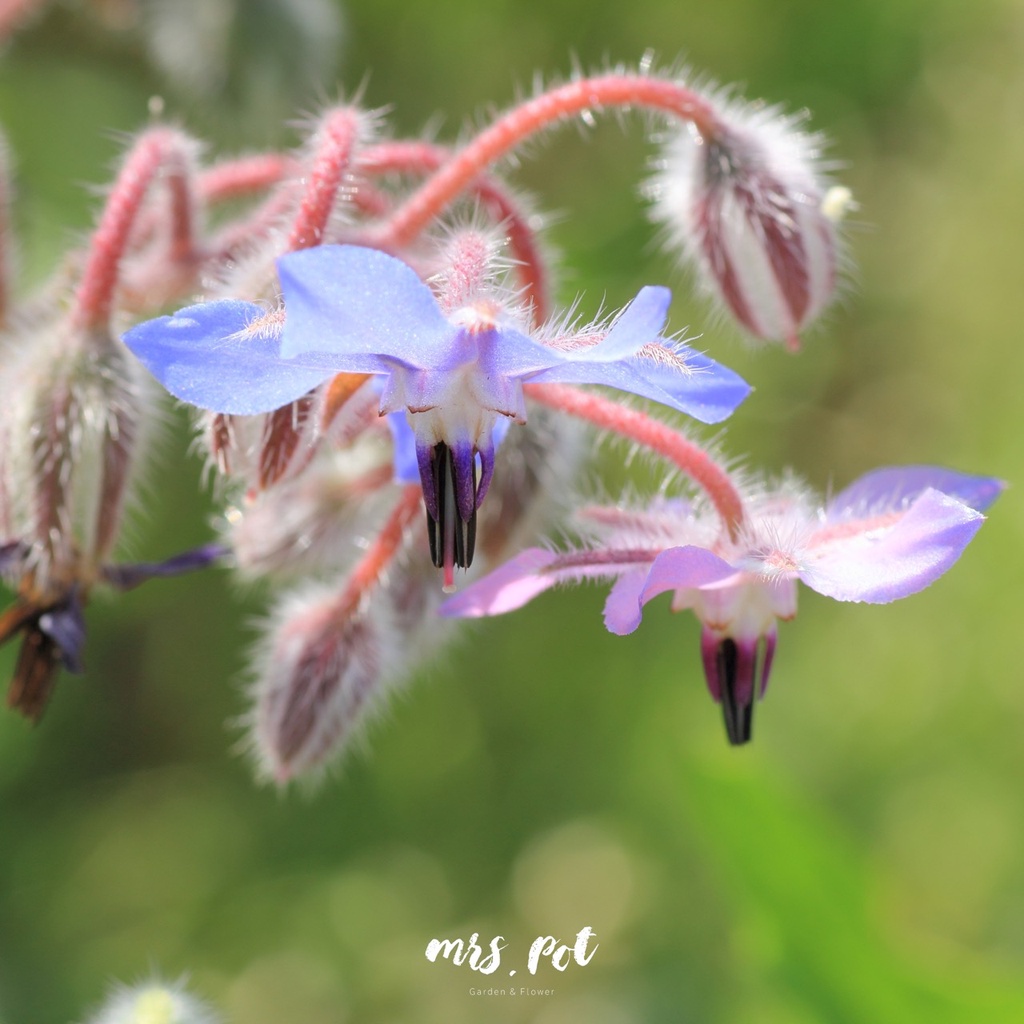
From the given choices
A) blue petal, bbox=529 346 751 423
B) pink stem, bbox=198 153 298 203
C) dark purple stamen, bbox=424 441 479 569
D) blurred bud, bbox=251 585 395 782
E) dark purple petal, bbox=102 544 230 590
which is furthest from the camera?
pink stem, bbox=198 153 298 203

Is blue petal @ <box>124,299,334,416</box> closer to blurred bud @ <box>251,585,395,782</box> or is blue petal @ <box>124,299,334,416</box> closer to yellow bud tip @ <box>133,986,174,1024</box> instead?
blurred bud @ <box>251,585,395,782</box>

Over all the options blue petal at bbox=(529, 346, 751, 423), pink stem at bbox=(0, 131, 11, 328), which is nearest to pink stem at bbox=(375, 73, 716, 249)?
blue petal at bbox=(529, 346, 751, 423)

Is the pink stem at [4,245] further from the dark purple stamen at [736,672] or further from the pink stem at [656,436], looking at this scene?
the dark purple stamen at [736,672]

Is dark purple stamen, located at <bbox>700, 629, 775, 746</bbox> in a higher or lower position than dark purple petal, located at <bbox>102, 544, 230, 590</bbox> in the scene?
lower

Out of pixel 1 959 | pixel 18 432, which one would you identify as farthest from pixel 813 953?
pixel 1 959

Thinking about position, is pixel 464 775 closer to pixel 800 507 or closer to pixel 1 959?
pixel 1 959

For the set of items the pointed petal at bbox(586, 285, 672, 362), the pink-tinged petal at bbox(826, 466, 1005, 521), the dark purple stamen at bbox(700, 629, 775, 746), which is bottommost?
the dark purple stamen at bbox(700, 629, 775, 746)

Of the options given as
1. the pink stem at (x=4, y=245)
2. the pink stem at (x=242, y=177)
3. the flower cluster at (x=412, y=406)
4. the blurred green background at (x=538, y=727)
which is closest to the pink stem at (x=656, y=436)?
the flower cluster at (x=412, y=406)

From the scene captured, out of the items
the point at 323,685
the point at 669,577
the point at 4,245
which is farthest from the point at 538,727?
the point at 669,577

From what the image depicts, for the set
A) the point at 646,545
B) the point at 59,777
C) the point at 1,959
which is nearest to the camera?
the point at 646,545
